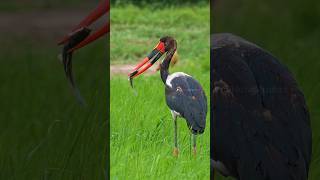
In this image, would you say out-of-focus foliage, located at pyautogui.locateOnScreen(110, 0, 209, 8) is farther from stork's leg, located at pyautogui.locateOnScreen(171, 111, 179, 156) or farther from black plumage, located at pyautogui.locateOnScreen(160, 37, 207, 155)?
stork's leg, located at pyautogui.locateOnScreen(171, 111, 179, 156)

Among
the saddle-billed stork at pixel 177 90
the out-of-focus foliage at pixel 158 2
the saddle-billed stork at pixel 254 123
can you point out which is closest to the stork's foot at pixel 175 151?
the saddle-billed stork at pixel 177 90

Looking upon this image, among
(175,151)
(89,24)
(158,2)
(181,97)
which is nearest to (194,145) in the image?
(175,151)

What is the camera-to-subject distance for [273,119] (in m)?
3.38

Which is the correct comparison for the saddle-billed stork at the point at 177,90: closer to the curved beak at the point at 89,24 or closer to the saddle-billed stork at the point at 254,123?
the saddle-billed stork at the point at 254,123

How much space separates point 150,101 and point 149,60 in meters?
0.15

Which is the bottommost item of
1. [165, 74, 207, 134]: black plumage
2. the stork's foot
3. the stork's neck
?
the stork's foot

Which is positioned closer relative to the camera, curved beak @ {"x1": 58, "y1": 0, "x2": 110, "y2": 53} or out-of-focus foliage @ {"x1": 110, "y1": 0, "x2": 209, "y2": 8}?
A: out-of-focus foliage @ {"x1": 110, "y1": 0, "x2": 209, "y2": 8}

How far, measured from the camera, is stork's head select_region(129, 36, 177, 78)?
126 inches

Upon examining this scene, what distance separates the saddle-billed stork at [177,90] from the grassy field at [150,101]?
21 millimetres

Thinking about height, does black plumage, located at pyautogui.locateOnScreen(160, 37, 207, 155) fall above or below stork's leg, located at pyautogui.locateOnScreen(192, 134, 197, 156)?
above

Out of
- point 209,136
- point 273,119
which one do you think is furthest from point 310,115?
point 209,136

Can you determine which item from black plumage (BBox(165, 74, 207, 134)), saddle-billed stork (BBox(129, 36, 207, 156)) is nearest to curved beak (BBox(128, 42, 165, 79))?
saddle-billed stork (BBox(129, 36, 207, 156))

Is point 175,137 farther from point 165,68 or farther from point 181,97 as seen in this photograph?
point 165,68

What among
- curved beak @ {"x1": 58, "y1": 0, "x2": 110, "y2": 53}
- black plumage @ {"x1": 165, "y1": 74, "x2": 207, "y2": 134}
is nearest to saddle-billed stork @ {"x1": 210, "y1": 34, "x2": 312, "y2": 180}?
black plumage @ {"x1": 165, "y1": 74, "x2": 207, "y2": 134}
